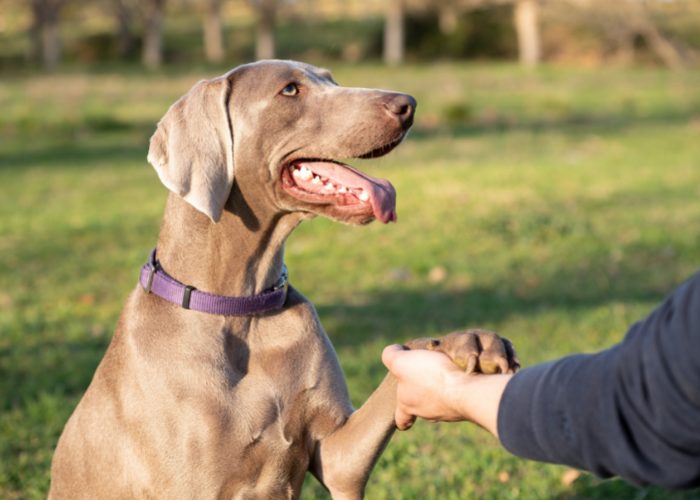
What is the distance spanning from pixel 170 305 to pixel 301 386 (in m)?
0.51

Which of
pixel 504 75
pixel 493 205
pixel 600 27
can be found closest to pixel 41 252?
pixel 493 205

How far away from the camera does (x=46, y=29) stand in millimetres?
49000

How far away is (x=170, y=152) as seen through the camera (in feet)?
11.1

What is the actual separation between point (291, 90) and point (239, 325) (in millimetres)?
827

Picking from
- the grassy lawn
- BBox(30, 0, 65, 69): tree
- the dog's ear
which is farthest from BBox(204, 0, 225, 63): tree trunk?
the dog's ear

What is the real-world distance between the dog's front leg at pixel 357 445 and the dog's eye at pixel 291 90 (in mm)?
1035

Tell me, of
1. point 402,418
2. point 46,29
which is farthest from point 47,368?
point 46,29

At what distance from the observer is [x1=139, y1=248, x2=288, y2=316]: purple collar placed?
351cm

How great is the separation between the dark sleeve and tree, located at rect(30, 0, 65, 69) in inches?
1798

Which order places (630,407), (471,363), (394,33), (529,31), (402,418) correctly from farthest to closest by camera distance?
1. (394,33)
2. (529,31)
3. (402,418)
4. (471,363)
5. (630,407)

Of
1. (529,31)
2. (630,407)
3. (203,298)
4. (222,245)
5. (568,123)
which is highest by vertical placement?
(630,407)

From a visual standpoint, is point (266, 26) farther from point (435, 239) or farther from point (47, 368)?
point (47, 368)

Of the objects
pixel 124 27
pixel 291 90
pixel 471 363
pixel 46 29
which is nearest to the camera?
pixel 471 363

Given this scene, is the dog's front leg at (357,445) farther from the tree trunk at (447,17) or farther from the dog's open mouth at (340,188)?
the tree trunk at (447,17)
